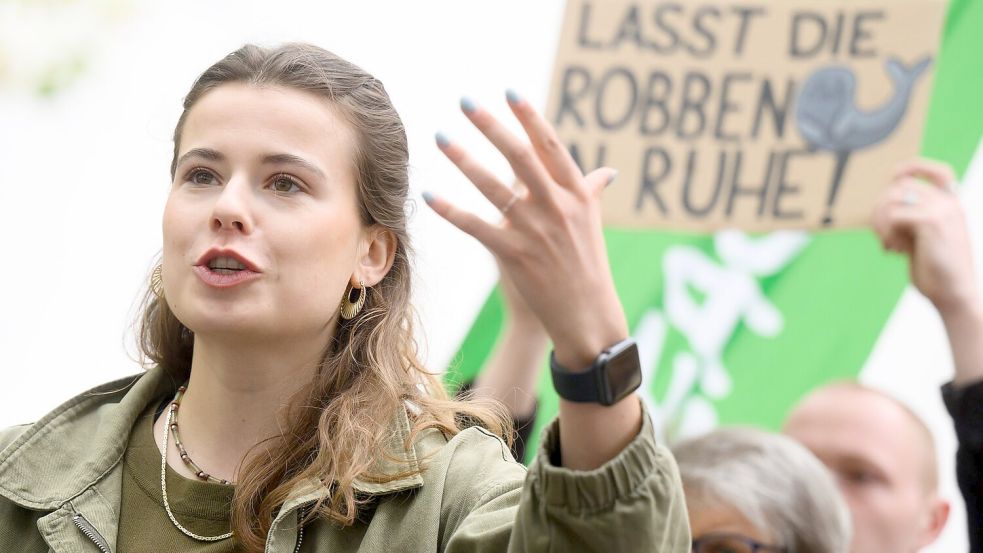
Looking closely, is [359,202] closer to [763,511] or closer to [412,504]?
[412,504]

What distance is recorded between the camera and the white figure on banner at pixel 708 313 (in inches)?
144

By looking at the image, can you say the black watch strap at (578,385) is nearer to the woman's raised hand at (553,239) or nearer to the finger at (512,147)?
the woman's raised hand at (553,239)

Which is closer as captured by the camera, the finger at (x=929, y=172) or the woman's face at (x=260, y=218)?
the woman's face at (x=260, y=218)

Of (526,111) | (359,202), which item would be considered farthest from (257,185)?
(526,111)

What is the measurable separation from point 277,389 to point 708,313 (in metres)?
1.77

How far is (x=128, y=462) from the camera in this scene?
2221mm

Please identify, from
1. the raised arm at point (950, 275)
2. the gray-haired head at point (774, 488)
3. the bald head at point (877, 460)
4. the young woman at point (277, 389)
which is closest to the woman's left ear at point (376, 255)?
the young woman at point (277, 389)

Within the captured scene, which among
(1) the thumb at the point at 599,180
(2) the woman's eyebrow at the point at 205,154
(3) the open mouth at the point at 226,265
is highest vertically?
(1) the thumb at the point at 599,180

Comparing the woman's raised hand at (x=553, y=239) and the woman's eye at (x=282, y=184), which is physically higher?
the woman's raised hand at (x=553, y=239)

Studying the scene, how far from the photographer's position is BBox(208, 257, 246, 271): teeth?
2.09 meters

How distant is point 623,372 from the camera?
1559 mm

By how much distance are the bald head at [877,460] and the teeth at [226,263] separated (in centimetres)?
141

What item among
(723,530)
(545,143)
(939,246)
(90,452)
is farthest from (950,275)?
(90,452)

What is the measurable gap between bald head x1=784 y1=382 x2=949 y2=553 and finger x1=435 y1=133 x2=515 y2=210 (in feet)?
5.12
